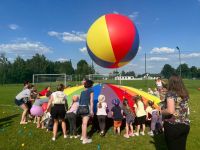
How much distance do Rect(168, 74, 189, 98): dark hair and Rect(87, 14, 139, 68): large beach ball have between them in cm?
353

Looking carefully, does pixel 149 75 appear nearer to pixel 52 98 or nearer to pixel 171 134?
pixel 52 98

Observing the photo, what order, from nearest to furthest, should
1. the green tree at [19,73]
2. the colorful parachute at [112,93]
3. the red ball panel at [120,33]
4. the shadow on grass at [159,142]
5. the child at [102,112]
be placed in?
the shadow on grass at [159,142] → the red ball panel at [120,33] → the child at [102,112] → the colorful parachute at [112,93] → the green tree at [19,73]

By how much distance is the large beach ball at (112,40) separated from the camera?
8156 mm

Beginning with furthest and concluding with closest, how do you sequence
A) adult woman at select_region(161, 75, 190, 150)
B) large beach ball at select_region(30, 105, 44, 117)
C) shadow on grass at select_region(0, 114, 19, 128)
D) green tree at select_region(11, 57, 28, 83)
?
green tree at select_region(11, 57, 28, 83) → shadow on grass at select_region(0, 114, 19, 128) → large beach ball at select_region(30, 105, 44, 117) → adult woman at select_region(161, 75, 190, 150)

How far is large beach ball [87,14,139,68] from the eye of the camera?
8156 mm

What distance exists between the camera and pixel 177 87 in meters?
4.77

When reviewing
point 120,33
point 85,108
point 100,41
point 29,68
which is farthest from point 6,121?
point 29,68

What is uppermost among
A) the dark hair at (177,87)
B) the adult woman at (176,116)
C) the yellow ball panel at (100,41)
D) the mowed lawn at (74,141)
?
the yellow ball panel at (100,41)

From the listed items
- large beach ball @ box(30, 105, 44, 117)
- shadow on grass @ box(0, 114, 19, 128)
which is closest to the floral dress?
large beach ball @ box(30, 105, 44, 117)

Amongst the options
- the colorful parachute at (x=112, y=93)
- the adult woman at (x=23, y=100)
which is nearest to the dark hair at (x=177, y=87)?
the colorful parachute at (x=112, y=93)

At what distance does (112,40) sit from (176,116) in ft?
12.9

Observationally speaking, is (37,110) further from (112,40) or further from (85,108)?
(112,40)

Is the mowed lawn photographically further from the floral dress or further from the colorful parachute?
the floral dress

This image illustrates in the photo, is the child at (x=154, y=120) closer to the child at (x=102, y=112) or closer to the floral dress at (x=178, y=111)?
the child at (x=102, y=112)
